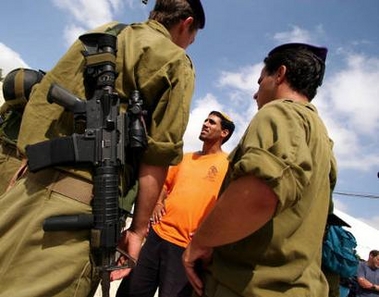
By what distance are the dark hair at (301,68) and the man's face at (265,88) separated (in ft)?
0.12

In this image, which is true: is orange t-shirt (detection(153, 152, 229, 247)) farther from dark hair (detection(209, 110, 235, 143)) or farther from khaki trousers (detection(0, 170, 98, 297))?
khaki trousers (detection(0, 170, 98, 297))

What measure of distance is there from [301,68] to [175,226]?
160 cm

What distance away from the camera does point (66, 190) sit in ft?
5.30

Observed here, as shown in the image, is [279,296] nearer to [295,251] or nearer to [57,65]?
[295,251]

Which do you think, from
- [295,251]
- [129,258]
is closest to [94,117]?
[129,258]

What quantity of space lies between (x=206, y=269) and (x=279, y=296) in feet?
1.23

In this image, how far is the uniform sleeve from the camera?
144 cm

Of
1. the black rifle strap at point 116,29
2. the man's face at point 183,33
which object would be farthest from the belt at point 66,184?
the man's face at point 183,33

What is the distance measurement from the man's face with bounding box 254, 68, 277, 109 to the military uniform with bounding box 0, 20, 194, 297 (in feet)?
1.39

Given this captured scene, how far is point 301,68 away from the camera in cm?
195

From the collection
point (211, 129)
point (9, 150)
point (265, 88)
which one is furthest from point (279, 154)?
point (211, 129)

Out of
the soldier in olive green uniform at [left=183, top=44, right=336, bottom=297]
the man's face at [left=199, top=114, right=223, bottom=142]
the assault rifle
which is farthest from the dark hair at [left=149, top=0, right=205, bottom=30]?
the man's face at [left=199, top=114, right=223, bottom=142]

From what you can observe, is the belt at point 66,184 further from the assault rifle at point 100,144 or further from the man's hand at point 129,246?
the man's hand at point 129,246

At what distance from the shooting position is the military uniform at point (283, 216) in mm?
1485
